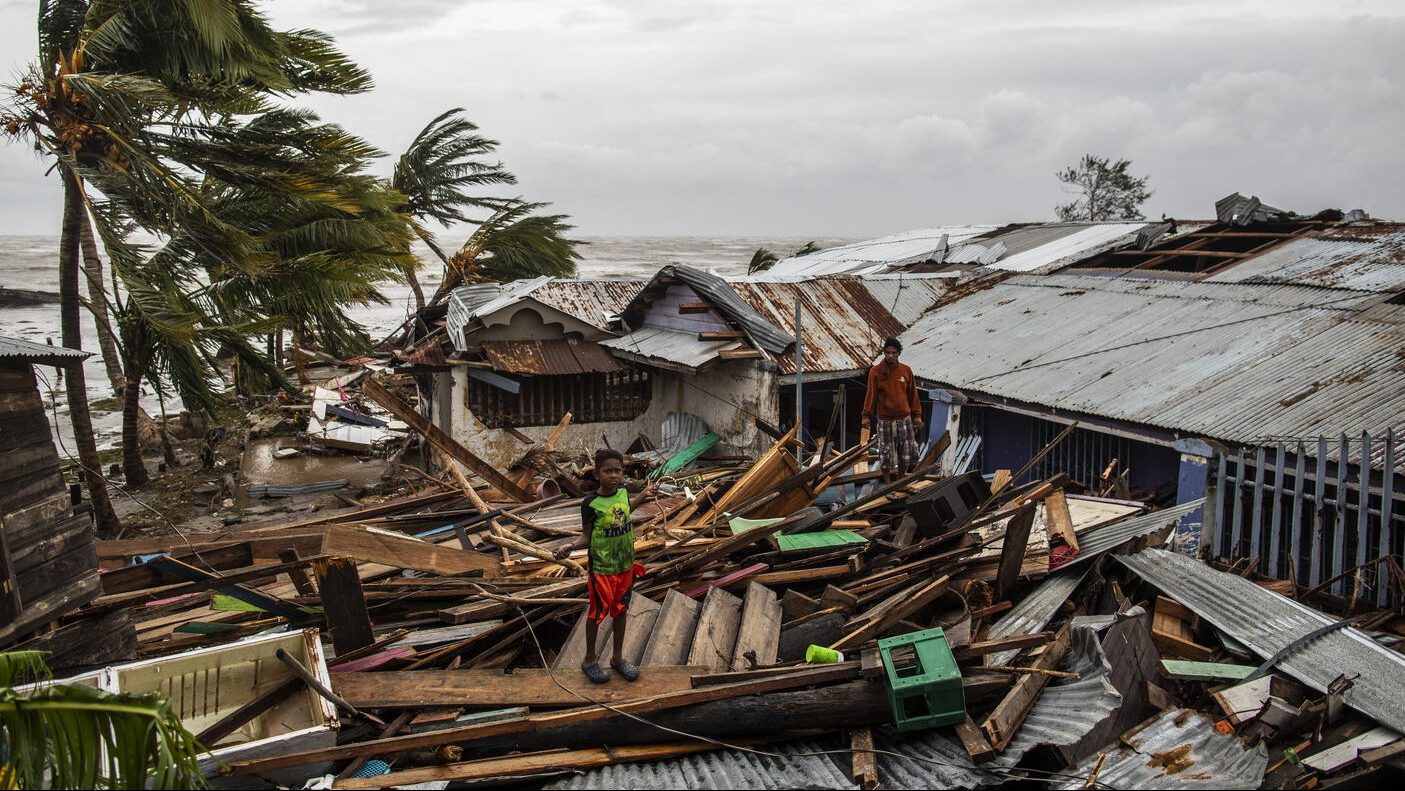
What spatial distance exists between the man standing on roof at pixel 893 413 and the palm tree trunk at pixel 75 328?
9.75 m

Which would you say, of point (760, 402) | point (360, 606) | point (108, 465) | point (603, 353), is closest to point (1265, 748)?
point (360, 606)

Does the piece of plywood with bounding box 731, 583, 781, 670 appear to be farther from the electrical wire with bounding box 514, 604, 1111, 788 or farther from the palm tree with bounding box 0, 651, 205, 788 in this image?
the palm tree with bounding box 0, 651, 205, 788

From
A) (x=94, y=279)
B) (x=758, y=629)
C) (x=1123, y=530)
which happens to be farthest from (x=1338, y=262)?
(x=94, y=279)

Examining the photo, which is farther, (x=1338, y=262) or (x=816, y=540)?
(x=1338, y=262)

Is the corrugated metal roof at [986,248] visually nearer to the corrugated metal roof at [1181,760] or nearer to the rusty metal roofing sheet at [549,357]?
the rusty metal roofing sheet at [549,357]

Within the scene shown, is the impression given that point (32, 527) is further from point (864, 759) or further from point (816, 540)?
point (816, 540)

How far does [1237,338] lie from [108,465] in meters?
19.9

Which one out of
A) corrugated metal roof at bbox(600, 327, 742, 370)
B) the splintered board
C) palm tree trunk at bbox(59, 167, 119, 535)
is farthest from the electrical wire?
palm tree trunk at bbox(59, 167, 119, 535)

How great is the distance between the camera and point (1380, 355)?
9305 mm

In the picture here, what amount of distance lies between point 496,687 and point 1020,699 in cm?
295

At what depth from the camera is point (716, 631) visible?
6324 mm

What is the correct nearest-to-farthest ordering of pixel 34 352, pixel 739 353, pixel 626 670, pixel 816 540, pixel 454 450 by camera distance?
pixel 34 352 → pixel 626 670 → pixel 816 540 → pixel 454 450 → pixel 739 353

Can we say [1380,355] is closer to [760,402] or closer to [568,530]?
[760,402]

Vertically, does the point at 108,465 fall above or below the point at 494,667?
below
